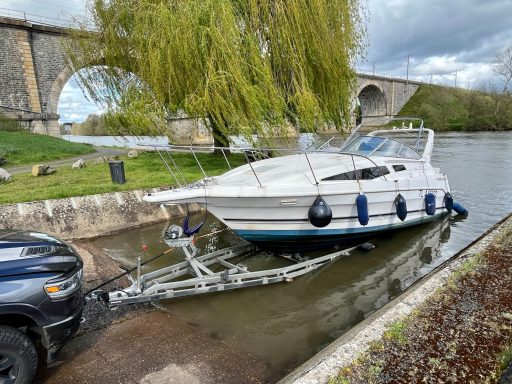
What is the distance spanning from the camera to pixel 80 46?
11.8 m

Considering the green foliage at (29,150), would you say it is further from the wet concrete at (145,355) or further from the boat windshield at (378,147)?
the boat windshield at (378,147)

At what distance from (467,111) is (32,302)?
50925 millimetres

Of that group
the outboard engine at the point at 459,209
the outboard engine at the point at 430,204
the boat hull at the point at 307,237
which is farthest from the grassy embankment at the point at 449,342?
the outboard engine at the point at 459,209

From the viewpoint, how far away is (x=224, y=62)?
898cm

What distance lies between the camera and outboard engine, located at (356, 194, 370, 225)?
5.54 metres

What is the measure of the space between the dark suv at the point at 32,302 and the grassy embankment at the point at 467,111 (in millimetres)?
48190

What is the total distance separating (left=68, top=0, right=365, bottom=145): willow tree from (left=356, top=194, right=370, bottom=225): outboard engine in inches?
175

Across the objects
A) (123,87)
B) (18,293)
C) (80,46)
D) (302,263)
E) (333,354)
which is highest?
(80,46)

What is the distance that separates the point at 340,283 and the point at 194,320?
2185 millimetres

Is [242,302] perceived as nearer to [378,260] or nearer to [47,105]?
[378,260]

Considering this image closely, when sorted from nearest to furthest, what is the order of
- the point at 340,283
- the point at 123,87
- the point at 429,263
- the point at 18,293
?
the point at 18,293, the point at 340,283, the point at 429,263, the point at 123,87

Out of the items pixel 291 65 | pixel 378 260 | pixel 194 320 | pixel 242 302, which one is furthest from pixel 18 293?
pixel 291 65

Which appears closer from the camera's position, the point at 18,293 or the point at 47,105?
the point at 18,293

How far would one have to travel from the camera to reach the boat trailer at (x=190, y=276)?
3963 mm
